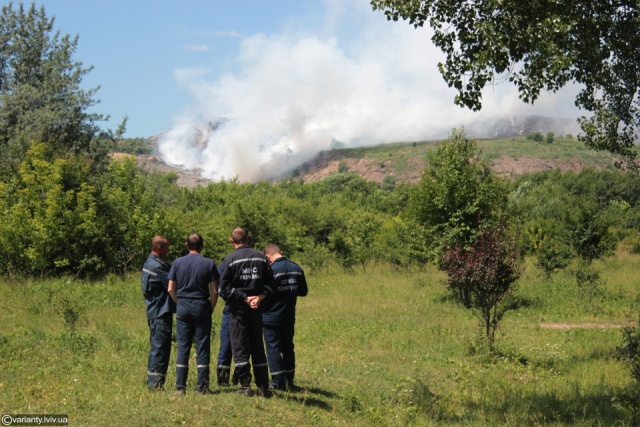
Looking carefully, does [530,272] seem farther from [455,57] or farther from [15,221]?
[455,57]

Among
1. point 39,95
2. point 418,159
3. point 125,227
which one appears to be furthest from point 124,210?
point 418,159

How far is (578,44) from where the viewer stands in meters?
8.23

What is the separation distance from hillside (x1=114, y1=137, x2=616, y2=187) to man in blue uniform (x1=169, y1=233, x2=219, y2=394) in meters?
97.4

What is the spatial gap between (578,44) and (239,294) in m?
5.37

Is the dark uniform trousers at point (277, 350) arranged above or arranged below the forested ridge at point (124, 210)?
below

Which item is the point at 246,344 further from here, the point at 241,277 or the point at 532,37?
the point at 532,37

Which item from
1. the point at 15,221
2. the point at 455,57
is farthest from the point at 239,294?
the point at 15,221

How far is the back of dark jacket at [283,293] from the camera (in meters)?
8.60

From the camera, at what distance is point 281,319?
8.62 meters

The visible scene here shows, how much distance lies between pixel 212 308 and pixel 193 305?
0.27m

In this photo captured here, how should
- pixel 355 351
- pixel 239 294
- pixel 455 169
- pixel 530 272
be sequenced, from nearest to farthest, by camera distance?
pixel 239 294
pixel 355 351
pixel 455 169
pixel 530 272

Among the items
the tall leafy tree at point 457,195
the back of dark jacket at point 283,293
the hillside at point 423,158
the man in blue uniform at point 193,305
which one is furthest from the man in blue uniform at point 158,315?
the hillside at point 423,158

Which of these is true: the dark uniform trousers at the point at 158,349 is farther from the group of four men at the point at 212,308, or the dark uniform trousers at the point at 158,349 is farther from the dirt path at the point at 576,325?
the dirt path at the point at 576,325

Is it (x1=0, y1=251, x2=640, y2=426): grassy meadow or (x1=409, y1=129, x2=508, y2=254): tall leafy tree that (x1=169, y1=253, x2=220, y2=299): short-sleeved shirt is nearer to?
(x1=0, y1=251, x2=640, y2=426): grassy meadow
